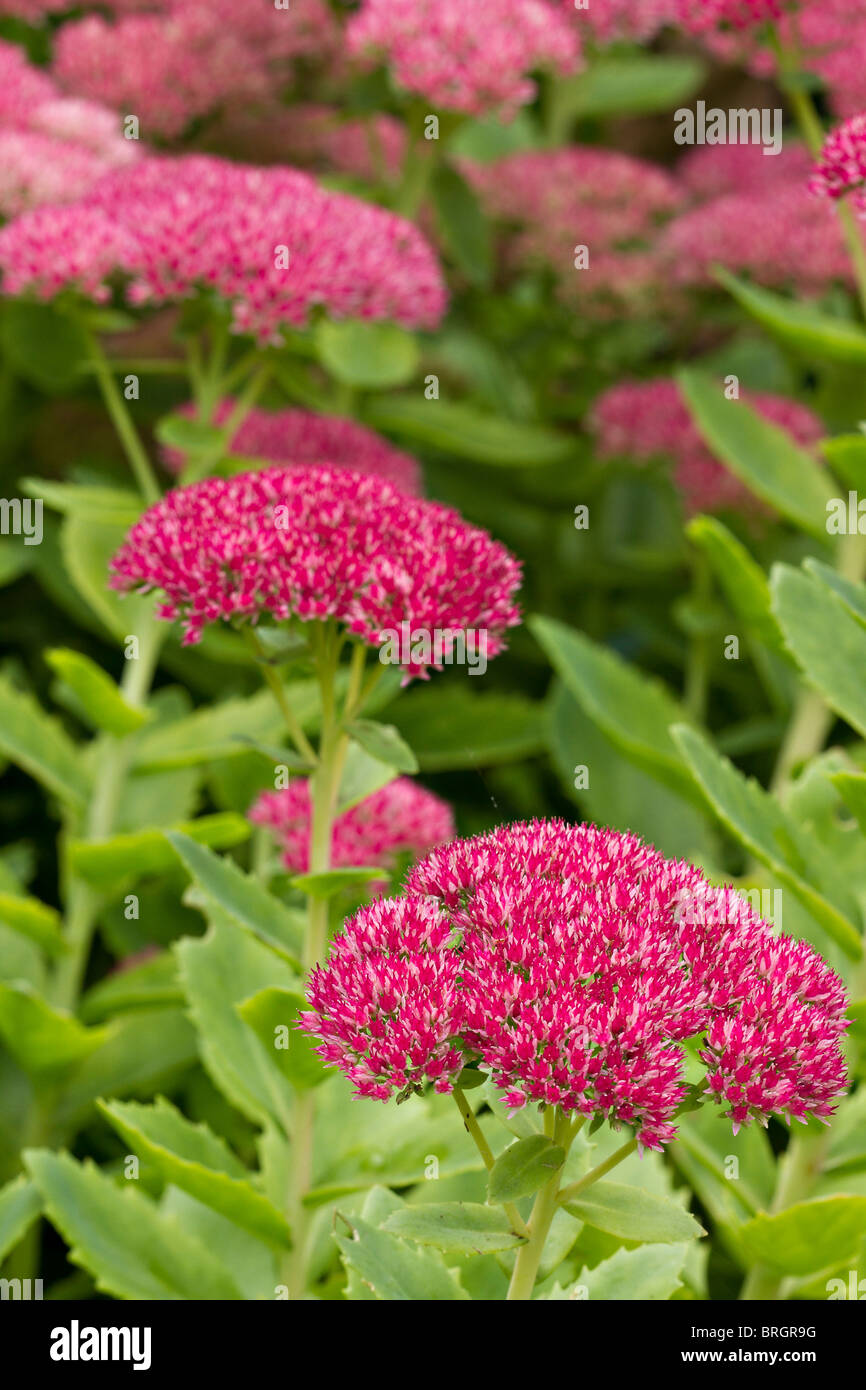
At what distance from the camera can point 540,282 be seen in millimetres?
1778

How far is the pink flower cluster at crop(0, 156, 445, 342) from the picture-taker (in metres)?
1.12

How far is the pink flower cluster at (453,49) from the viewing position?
1.41 meters

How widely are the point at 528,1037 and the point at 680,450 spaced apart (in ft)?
3.61

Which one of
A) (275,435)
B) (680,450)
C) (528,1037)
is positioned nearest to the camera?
(528,1037)

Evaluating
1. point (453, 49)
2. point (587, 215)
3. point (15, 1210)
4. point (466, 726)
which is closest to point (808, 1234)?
point (15, 1210)

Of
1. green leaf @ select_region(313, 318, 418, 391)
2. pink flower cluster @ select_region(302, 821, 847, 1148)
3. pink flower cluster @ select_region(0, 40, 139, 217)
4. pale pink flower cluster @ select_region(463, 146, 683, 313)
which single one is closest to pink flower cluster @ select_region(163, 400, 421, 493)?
green leaf @ select_region(313, 318, 418, 391)

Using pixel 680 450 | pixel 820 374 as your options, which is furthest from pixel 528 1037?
pixel 820 374

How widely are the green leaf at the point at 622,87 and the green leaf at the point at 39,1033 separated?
1.32 m

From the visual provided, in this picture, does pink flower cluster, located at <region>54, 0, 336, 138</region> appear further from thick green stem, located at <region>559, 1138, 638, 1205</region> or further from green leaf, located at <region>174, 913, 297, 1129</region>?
thick green stem, located at <region>559, 1138, 638, 1205</region>

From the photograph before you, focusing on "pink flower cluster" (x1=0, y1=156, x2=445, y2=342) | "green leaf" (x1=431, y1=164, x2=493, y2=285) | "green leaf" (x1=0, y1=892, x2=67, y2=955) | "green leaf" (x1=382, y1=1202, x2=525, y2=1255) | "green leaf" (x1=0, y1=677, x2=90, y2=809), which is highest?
"green leaf" (x1=431, y1=164, x2=493, y2=285)

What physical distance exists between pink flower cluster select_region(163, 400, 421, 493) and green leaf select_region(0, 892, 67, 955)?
1.34 feet
